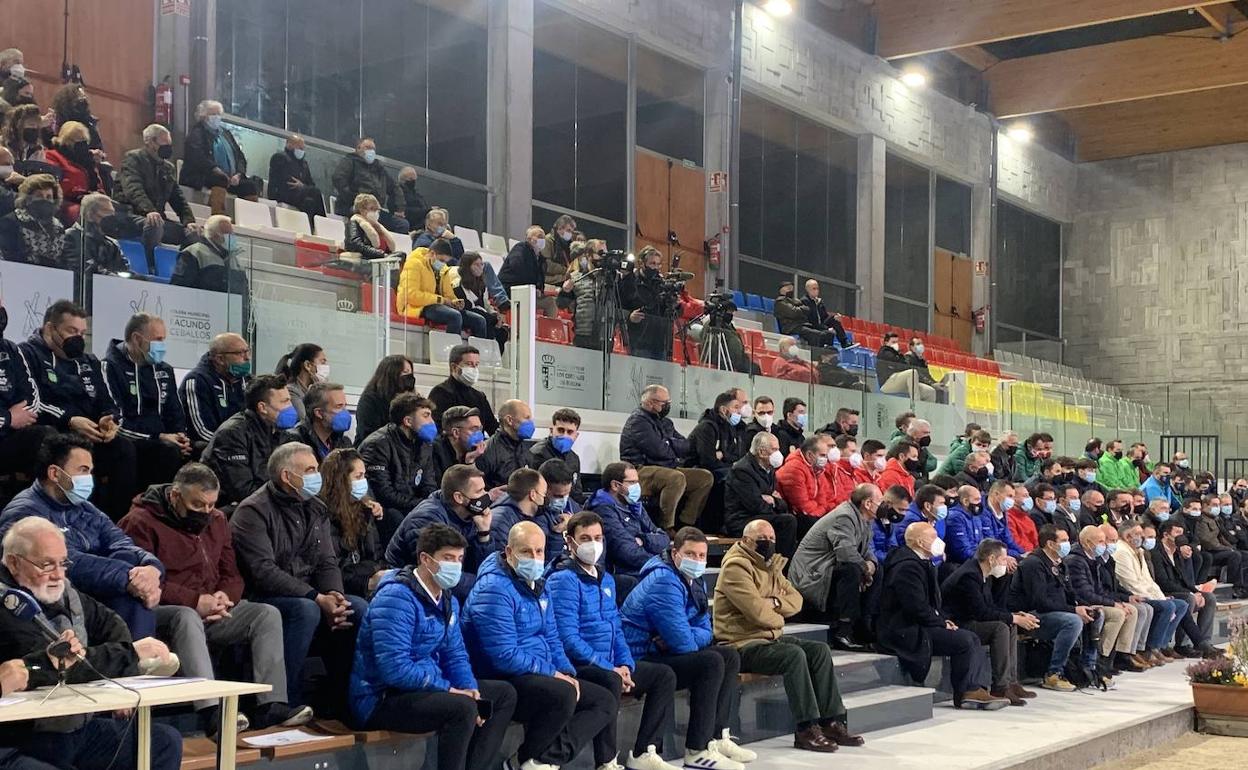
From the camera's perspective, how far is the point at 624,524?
9180mm

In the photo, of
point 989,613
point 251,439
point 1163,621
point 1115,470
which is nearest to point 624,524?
point 251,439

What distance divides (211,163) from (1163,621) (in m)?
9.90

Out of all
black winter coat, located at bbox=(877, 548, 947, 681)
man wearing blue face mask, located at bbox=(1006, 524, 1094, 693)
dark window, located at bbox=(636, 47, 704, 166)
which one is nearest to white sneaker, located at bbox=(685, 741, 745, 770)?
black winter coat, located at bbox=(877, 548, 947, 681)

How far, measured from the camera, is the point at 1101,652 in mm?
12422

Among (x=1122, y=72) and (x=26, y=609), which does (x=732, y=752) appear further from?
(x=1122, y=72)

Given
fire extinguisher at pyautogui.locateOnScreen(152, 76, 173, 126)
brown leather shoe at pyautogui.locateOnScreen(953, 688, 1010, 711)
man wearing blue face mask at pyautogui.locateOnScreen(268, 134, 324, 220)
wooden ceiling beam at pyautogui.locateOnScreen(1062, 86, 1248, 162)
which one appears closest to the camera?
brown leather shoe at pyautogui.locateOnScreen(953, 688, 1010, 711)

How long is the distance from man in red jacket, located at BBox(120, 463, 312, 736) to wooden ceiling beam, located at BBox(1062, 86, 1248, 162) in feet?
83.3

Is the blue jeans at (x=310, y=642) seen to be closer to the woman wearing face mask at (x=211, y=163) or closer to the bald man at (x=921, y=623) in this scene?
the bald man at (x=921, y=623)

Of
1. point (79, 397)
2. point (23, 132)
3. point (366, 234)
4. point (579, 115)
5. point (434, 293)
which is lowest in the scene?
point (79, 397)

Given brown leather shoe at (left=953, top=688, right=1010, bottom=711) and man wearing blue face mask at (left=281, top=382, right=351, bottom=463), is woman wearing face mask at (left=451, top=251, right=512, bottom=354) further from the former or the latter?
brown leather shoe at (left=953, top=688, right=1010, bottom=711)

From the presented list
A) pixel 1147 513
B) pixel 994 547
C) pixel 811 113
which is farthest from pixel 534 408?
pixel 811 113

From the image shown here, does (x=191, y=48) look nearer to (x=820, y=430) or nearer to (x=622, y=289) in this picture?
(x=622, y=289)

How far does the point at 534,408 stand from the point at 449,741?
4849 millimetres

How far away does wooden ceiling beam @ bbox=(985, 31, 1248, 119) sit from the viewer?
24062mm
